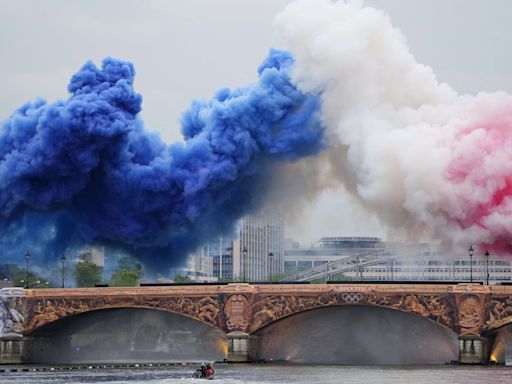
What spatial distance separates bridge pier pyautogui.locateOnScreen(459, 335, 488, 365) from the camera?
5994 inches

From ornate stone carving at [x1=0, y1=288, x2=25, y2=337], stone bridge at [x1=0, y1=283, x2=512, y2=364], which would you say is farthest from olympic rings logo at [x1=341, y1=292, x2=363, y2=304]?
ornate stone carving at [x1=0, y1=288, x2=25, y2=337]

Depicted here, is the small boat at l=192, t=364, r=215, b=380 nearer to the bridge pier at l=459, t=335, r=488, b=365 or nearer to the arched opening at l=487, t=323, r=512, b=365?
the bridge pier at l=459, t=335, r=488, b=365

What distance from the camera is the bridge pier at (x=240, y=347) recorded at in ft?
528

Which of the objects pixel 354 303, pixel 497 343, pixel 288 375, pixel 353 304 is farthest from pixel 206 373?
pixel 497 343

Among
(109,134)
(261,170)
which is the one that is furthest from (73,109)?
(261,170)

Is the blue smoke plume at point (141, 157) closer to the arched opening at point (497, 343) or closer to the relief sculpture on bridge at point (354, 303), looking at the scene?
the relief sculpture on bridge at point (354, 303)

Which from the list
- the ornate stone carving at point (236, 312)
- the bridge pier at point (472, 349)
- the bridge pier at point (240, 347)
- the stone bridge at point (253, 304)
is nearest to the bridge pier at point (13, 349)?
the stone bridge at point (253, 304)

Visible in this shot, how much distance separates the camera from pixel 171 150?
160625mm

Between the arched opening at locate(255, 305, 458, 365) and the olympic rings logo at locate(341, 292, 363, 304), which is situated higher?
the olympic rings logo at locate(341, 292, 363, 304)

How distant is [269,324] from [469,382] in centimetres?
3810

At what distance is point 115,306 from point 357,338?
2854 cm

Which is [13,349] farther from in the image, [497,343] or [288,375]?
[497,343]

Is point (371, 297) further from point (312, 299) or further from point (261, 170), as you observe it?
point (261, 170)

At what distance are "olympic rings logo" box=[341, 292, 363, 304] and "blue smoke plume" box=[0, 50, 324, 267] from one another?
14.7 m
